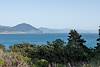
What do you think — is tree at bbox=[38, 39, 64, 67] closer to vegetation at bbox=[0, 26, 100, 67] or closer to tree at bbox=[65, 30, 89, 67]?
vegetation at bbox=[0, 26, 100, 67]

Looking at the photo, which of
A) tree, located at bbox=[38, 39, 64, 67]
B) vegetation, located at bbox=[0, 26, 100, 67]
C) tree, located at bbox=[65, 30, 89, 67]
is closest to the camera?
vegetation, located at bbox=[0, 26, 100, 67]

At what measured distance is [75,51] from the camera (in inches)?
626

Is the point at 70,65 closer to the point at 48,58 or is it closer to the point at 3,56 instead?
the point at 48,58

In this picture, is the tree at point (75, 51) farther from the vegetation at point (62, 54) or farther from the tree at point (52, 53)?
the tree at point (52, 53)

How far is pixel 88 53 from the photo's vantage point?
1606 cm

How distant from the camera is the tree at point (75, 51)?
15.6 metres

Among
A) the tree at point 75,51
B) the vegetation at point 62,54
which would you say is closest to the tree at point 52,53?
the vegetation at point 62,54

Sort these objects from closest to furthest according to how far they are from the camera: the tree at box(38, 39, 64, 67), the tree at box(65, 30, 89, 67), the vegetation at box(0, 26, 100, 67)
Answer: the vegetation at box(0, 26, 100, 67)
the tree at box(38, 39, 64, 67)
the tree at box(65, 30, 89, 67)

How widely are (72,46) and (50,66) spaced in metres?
2.27

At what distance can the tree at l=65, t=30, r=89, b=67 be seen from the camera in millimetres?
15555

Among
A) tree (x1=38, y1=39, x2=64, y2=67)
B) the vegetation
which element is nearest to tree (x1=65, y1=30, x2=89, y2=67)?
the vegetation

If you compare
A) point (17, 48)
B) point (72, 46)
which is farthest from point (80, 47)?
point (17, 48)

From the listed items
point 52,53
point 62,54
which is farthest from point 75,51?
point 52,53

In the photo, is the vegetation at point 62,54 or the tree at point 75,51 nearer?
the vegetation at point 62,54
